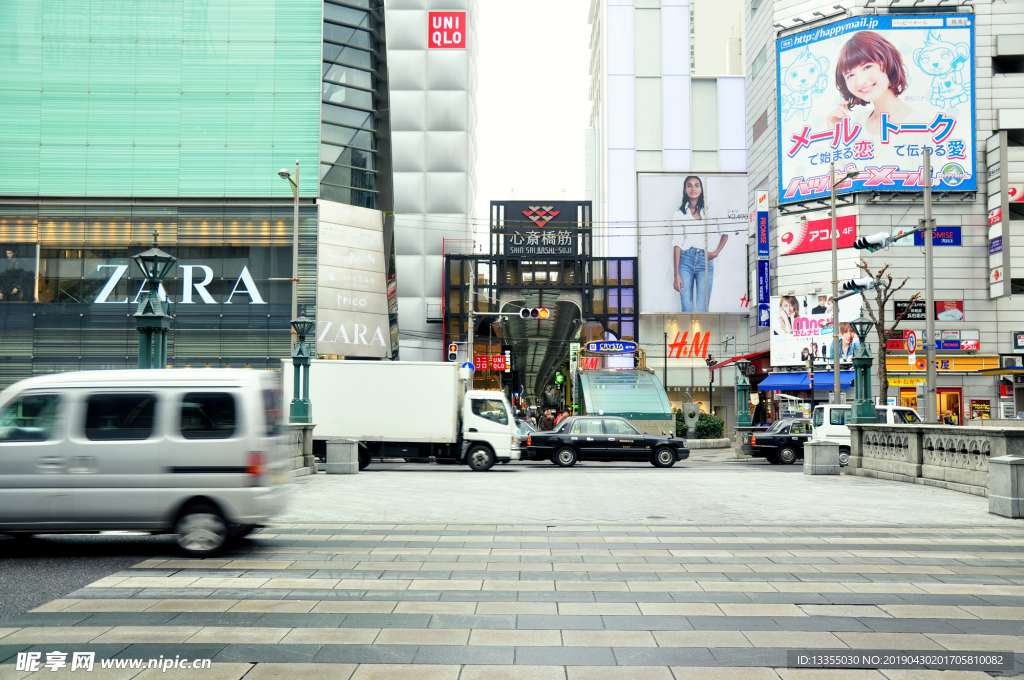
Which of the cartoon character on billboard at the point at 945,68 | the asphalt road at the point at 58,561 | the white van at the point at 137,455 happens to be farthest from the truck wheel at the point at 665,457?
the cartoon character on billboard at the point at 945,68

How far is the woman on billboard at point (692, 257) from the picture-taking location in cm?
7262

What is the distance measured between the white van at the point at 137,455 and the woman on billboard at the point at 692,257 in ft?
218

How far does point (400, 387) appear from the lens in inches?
877

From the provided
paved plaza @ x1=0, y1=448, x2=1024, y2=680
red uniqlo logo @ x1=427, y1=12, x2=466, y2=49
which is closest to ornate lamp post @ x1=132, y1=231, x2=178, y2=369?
paved plaza @ x1=0, y1=448, x2=1024, y2=680

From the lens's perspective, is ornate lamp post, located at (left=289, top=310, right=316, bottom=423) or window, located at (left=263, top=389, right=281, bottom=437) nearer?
window, located at (left=263, top=389, right=281, bottom=437)

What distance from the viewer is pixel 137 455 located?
8.41 meters

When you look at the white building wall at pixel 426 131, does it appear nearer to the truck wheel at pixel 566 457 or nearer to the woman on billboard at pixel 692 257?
the woman on billboard at pixel 692 257

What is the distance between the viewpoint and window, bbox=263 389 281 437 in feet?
28.9

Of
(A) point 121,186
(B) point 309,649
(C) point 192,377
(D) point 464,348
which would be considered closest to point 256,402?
(C) point 192,377

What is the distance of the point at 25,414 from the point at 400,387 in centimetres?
1392

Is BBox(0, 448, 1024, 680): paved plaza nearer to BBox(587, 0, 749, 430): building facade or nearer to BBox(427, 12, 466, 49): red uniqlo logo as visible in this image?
BBox(427, 12, 466, 49): red uniqlo logo

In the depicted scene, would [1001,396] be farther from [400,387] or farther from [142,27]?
[142,27]

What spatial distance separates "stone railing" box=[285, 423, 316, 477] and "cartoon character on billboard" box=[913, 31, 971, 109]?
3907 centimetres

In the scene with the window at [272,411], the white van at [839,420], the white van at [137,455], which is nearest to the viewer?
the white van at [137,455]
